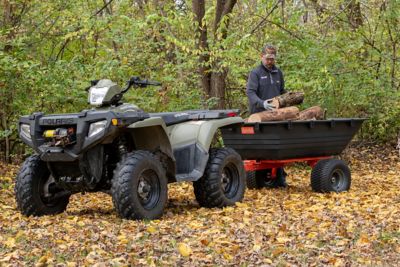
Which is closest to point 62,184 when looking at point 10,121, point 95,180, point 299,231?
point 95,180

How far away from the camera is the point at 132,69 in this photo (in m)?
14.9

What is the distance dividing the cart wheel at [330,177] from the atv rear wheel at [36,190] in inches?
150

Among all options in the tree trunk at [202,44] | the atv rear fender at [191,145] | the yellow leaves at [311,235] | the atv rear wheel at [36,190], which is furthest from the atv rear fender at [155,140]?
the tree trunk at [202,44]

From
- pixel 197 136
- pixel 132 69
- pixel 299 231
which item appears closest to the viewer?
pixel 299 231

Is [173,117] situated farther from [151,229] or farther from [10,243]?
[10,243]

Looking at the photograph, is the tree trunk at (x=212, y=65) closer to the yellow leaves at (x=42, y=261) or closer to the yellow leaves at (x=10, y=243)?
the yellow leaves at (x=10, y=243)

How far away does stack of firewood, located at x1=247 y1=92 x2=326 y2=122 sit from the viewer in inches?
414

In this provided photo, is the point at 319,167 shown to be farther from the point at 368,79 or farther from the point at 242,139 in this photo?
the point at 368,79

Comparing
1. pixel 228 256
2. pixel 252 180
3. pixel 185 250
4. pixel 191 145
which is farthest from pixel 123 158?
pixel 252 180

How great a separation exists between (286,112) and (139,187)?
3.30 meters

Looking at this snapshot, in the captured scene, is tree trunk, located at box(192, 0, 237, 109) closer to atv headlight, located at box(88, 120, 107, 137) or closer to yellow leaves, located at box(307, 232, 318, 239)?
atv headlight, located at box(88, 120, 107, 137)

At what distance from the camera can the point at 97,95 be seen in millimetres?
8305

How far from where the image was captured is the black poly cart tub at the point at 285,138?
33.3 feet

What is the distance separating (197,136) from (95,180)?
1.45 metres
